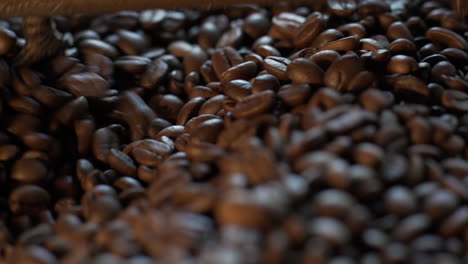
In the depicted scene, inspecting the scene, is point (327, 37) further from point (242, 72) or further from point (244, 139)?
point (244, 139)

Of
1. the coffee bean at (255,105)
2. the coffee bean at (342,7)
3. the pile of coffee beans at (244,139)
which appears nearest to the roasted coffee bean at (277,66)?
the pile of coffee beans at (244,139)

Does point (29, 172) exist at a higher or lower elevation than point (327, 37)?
lower

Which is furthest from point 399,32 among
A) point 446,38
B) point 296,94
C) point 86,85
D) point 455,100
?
point 86,85

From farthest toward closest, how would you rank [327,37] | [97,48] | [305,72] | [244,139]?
[97,48] → [327,37] → [305,72] → [244,139]

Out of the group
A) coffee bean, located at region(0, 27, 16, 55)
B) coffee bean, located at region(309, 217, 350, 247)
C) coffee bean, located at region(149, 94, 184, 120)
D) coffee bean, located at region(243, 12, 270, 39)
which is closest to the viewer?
coffee bean, located at region(309, 217, 350, 247)

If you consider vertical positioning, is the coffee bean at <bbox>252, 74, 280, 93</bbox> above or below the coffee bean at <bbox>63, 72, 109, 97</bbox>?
above

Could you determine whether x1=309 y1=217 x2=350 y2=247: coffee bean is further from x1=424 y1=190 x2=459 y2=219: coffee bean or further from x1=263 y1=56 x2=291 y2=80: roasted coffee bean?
x1=263 y1=56 x2=291 y2=80: roasted coffee bean

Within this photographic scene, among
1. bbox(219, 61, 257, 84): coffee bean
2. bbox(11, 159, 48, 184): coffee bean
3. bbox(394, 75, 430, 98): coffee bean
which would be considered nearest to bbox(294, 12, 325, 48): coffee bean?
bbox(219, 61, 257, 84): coffee bean

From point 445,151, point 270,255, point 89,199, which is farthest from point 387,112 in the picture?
point 89,199

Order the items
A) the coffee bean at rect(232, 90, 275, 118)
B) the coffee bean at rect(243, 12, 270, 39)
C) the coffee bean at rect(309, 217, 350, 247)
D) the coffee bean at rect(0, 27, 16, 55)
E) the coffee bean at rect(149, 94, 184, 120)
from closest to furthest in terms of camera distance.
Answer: the coffee bean at rect(309, 217, 350, 247) → the coffee bean at rect(232, 90, 275, 118) → the coffee bean at rect(0, 27, 16, 55) → the coffee bean at rect(149, 94, 184, 120) → the coffee bean at rect(243, 12, 270, 39)
